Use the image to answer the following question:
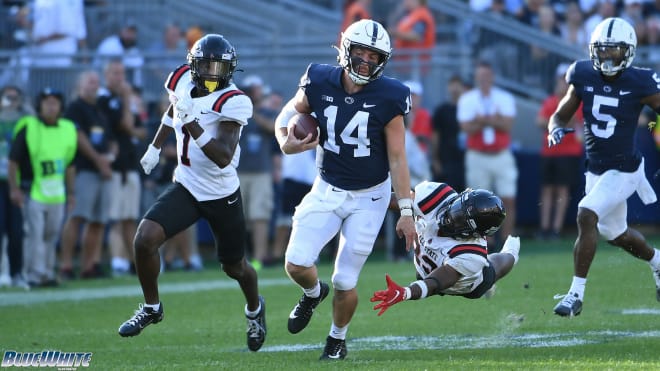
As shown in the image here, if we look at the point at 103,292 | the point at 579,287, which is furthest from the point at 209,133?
the point at 103,292

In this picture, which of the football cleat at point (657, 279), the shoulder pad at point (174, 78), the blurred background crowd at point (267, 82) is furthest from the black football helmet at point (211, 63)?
the blurred background crowd at point (267, 82)

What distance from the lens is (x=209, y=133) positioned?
7.30 metres

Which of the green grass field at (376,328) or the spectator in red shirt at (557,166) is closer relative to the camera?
the green grass field at (376,328)

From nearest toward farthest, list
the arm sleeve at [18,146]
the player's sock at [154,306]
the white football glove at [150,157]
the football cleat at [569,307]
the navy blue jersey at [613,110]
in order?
the player's sock at [154,306], the white football glove at [150,157], the football cleat at [569,307], the navy blue jersey at [613,110], the arm sleeve at [18,146]

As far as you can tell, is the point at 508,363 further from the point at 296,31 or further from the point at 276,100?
the point at 296,31

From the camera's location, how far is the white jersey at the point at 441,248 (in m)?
7.12

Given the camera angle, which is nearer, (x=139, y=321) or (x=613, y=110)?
(x=139, y=321)

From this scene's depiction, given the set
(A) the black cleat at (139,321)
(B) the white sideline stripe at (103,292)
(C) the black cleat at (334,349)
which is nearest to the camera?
(C) the black cleat at (334,349)

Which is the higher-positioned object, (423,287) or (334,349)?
(423,287)

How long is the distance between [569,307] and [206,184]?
2.62 m

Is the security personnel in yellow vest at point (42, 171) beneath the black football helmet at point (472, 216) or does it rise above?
beneath

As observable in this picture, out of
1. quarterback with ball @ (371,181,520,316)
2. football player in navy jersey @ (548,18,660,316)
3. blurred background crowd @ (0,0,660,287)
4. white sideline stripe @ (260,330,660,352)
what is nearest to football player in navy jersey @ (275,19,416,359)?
quarterback with ball @ (371,181,520,316)

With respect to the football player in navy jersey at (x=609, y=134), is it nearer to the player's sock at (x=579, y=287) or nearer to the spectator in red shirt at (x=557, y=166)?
the player's sock at (x=579, y=287)

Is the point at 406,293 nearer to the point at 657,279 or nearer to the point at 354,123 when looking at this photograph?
the point at 354,123
